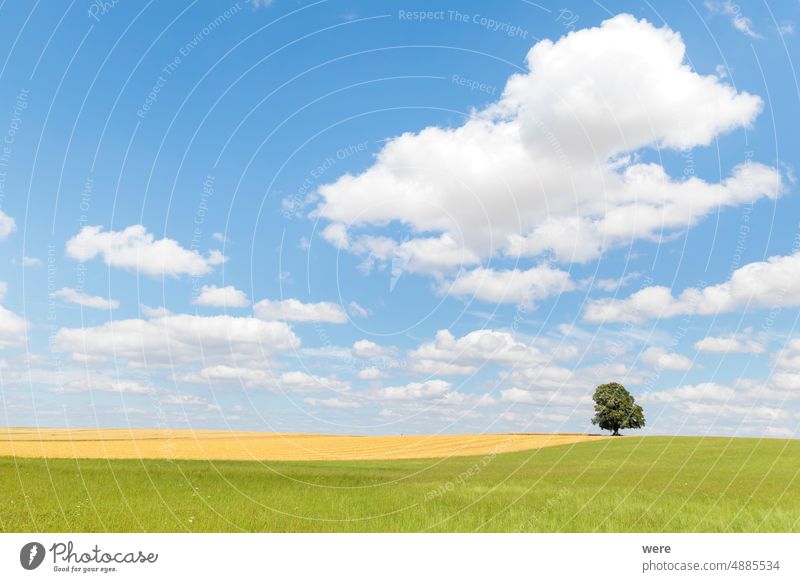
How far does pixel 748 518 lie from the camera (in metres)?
22.6

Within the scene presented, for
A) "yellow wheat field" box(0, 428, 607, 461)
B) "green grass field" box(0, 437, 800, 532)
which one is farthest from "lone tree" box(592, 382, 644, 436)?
"green grass field" box(0, 437, 800, 532)

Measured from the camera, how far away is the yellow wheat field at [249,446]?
58.7 meters

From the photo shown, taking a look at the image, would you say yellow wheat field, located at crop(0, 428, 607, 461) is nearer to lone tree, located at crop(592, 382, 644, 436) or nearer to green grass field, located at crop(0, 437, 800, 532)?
green grass field, located at crop(0, 437, 800, 532)

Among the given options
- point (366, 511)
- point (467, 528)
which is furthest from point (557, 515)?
point (366, 511)

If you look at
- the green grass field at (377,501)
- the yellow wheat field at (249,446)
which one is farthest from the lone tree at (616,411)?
the green grass field at (377,501)

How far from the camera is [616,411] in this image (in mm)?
115812

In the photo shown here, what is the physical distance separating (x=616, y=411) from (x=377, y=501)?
100 m

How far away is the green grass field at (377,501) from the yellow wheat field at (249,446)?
744 inches

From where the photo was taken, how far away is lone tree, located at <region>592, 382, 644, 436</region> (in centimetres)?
11594

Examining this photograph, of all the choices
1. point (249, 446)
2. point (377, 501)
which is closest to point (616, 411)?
point (249, 446)

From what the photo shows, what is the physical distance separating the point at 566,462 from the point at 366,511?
35.3 metres

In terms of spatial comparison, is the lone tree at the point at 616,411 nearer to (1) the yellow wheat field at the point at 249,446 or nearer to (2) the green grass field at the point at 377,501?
(1) the yellow wheat field at the point at 249,446

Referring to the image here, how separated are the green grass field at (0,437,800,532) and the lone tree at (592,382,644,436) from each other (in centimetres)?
7701
